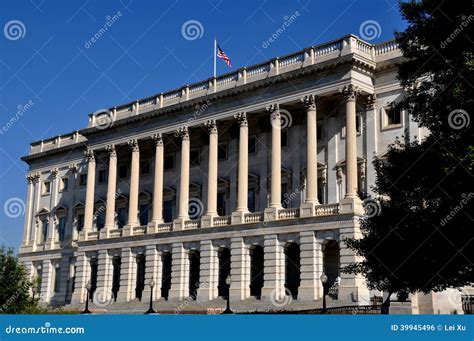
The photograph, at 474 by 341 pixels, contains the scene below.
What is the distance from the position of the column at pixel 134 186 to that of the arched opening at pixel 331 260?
21.0 m

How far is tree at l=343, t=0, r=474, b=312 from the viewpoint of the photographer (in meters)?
23.2

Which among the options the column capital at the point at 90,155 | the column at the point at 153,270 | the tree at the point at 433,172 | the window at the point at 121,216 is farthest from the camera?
the column capital at the point at 90,155

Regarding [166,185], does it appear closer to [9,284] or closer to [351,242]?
[9,284]

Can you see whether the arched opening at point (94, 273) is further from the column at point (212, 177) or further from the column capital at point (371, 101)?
the column capital at point (371, 101)

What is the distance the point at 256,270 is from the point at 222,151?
39.0 feet

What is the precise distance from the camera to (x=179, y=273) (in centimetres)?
5988

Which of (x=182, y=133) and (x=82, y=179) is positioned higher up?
(x=82, y=179)

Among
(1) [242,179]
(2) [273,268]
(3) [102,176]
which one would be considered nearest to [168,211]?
(3) [102,176]

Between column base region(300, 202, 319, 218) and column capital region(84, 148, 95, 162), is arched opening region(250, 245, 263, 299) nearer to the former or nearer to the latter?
column base region(300, 202, 319, 218)

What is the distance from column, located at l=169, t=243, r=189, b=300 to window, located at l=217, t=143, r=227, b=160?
347 inches

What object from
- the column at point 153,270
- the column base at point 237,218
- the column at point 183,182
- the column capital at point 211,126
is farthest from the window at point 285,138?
the column at point 153,270

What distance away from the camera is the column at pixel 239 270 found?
177 ft

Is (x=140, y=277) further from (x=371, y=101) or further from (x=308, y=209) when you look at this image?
(x=371, y=101)

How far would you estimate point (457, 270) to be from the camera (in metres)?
25.1
